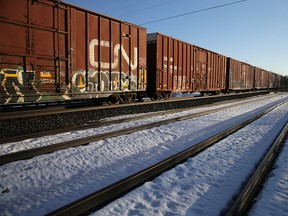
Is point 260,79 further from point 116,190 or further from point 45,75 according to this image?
point 116,190

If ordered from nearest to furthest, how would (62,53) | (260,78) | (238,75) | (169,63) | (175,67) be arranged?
(62,53)
(169,63)
(175,67)
(238,75)
(260,78)

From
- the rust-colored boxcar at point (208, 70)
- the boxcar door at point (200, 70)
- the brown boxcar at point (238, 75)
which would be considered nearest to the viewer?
the boxcar door at point (200, 70)

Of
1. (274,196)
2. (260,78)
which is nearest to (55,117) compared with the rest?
(274,196)

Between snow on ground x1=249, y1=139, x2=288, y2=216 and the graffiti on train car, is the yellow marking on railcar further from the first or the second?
snow on ground x1=249, y1=139, x2=288, y2=216

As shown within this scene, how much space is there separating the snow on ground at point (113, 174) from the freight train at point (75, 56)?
7.23 feet

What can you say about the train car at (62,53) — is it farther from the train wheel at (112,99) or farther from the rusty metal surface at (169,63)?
the rusty metal surface at (169,63)

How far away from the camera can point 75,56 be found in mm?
8617

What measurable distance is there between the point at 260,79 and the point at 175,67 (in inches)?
1208

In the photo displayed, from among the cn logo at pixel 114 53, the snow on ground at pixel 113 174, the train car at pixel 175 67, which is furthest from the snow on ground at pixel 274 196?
the train car at pixel 175 67

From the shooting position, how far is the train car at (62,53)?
269 inches

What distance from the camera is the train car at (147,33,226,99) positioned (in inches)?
535

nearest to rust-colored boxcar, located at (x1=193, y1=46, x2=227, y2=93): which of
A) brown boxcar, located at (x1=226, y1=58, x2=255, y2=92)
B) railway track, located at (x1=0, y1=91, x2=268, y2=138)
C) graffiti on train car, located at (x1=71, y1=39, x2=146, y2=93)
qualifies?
brown boxcar, located at (x1=226, y1=58, x2=255, y2=92)

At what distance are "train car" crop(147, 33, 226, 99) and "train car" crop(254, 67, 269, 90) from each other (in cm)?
2064

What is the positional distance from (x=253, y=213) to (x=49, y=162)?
11.9 ft
